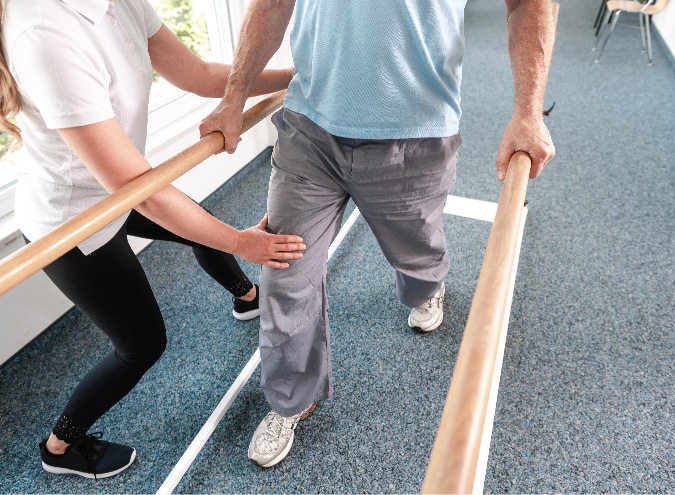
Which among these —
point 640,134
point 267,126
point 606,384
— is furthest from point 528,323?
point 640,134

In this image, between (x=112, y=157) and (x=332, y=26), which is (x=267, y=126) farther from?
(x=112, y=157)

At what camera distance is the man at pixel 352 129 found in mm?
984

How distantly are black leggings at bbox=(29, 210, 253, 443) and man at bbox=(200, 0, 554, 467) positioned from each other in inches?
11.4

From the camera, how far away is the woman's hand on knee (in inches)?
42.0

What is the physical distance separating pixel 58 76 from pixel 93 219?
0.23 metres

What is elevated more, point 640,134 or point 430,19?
point 430,19

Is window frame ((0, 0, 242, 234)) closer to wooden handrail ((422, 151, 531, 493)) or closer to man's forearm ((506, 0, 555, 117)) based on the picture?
man's forearm ((506, 0, 555, 117))

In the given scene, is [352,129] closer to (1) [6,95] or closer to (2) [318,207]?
(2) [318,207]

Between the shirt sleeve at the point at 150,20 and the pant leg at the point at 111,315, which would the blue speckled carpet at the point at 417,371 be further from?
the shirt sleeve at the point at 150,20

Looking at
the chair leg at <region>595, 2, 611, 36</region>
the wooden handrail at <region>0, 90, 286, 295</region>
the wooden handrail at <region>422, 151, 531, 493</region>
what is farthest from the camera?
the chair leg at <region>595, 2, 611, 36</region>

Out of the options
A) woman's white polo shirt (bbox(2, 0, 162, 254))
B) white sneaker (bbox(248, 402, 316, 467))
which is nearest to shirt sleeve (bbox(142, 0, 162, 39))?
woman's white polo shirt (bbox(2, 0, 162, 254))

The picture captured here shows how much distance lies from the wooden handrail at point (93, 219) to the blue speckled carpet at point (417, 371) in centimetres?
88

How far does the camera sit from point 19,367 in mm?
1656

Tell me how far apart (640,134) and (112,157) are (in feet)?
10.8
